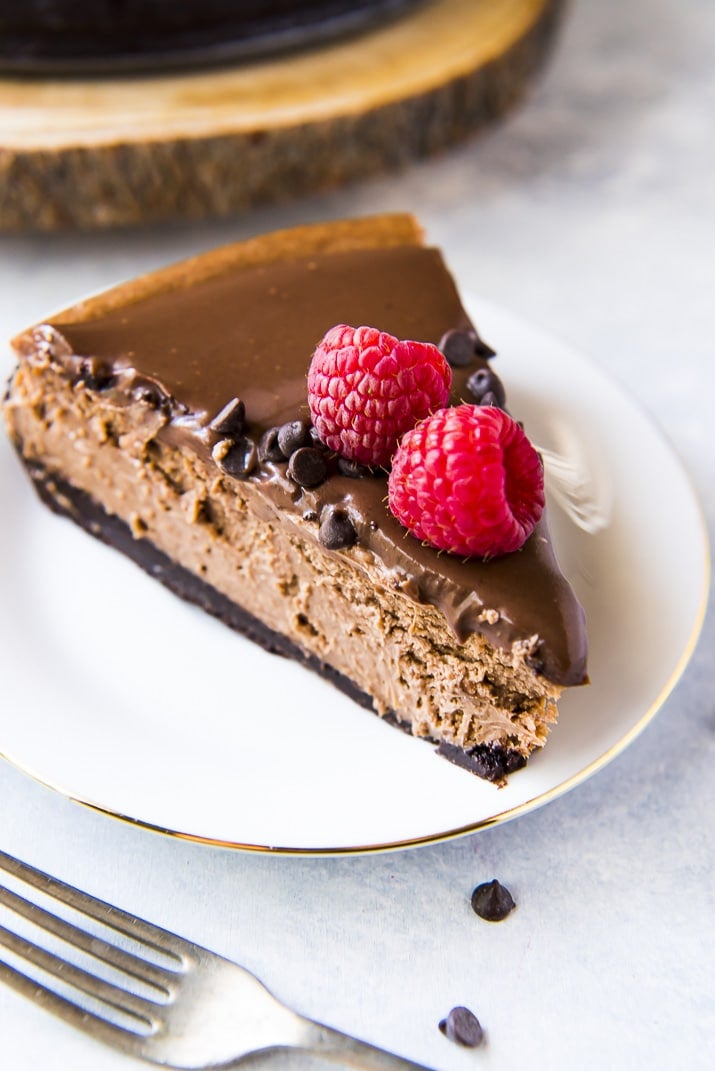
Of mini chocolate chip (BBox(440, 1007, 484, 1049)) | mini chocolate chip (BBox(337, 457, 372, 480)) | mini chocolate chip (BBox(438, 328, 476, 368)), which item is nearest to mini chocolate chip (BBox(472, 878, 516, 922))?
mini chocolate chip (BBox(440, 1007, 484, 1049))

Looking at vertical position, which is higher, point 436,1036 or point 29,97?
point 29,97

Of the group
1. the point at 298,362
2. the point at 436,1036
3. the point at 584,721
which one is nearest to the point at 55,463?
the point at 298,362

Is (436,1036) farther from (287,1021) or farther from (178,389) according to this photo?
(178,389)

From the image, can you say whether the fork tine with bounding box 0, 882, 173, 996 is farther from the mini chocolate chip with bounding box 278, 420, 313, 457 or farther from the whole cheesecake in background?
the whole cheesecake in background

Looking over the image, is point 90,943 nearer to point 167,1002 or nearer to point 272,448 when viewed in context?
point 167,1002

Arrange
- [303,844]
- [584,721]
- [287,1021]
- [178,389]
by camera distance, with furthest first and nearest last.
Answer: [178,389], [584,721], [303,844], [287,1021]

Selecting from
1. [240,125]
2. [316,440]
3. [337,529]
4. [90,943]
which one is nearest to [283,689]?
[337,529]

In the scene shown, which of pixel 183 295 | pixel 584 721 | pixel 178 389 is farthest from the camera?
pixel 183 295

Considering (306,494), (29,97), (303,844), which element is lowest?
Result: (303,844)

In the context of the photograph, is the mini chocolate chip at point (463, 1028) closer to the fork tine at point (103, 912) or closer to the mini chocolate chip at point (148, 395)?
the fork tine at point (103, 912)
